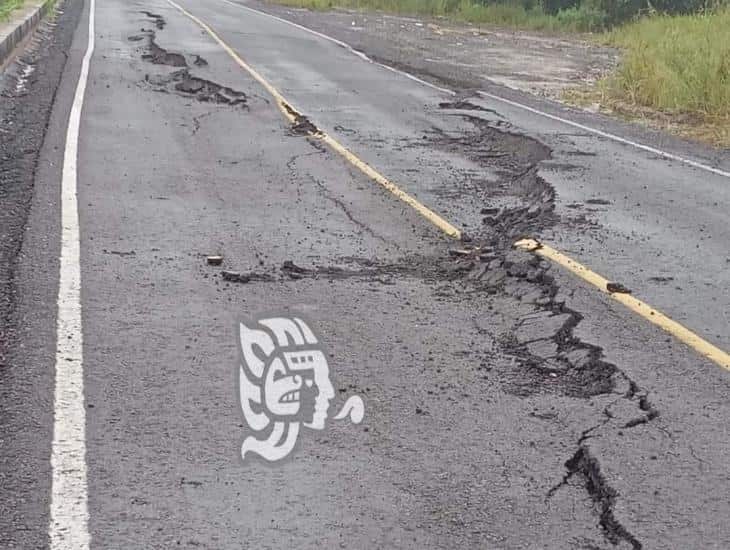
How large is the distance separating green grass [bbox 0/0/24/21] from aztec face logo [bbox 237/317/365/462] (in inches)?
638

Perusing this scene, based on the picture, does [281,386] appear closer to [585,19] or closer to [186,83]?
[186,83]

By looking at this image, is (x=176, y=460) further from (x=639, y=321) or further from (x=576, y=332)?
(x=639, y=321)

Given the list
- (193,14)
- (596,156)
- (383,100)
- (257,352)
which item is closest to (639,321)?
(257,352)

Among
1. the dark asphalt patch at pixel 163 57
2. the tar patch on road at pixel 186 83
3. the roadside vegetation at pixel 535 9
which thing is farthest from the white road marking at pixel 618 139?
the roadside vegetation at pixel 535 9

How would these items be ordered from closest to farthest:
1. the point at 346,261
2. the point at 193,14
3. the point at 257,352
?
the point at 257,352 < the point at 346,261 < the point at 193,14

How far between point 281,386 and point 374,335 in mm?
860

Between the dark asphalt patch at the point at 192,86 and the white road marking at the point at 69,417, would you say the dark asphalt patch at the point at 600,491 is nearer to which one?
the white road marking at the point at 69,417

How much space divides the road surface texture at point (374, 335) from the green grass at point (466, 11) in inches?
879

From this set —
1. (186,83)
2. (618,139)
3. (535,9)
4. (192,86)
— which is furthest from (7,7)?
(535,9)

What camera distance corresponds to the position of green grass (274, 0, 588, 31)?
3412 cm

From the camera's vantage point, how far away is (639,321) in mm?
6336

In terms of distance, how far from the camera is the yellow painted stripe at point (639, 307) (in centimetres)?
589

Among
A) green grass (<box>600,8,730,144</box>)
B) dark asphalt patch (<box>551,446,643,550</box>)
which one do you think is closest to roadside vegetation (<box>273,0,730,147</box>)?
green grass (<box>600,8,730,144</box>)

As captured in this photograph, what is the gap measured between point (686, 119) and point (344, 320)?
1093cm
